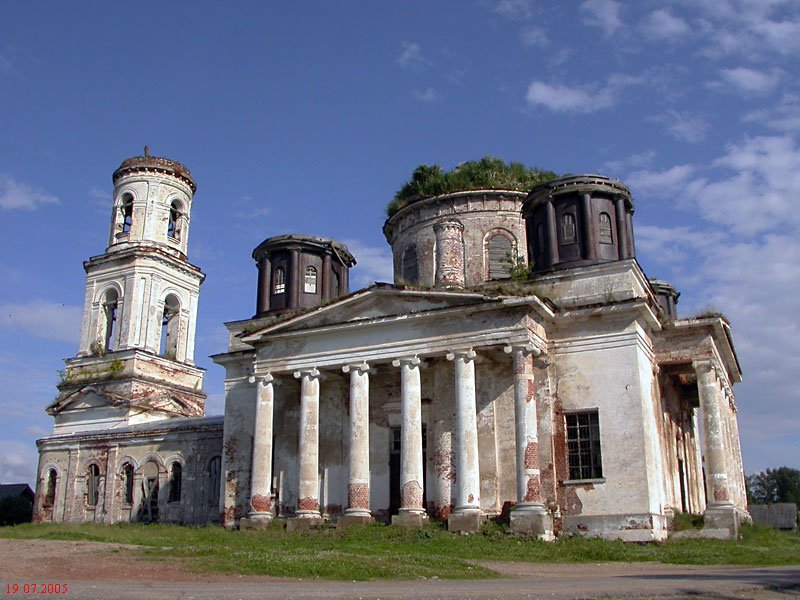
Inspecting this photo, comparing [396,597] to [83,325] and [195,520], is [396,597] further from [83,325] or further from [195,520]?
[83,325]

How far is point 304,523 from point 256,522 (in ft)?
4.94

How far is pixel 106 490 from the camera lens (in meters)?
31.0

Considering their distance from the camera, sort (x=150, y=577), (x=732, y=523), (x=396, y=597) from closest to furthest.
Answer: (x=396, y=597) < (x=150, y=577) < (x=732, y=523)

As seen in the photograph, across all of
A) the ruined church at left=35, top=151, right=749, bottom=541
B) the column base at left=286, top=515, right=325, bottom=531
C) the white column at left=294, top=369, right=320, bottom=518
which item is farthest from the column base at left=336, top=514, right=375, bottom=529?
the white column at left=294, top=369, right=320, bottom=518

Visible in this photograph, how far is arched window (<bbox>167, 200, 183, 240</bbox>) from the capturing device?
116ft

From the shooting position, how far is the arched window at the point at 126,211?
34.6 meters

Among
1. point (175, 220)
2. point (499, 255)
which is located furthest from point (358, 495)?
point (175, 220)

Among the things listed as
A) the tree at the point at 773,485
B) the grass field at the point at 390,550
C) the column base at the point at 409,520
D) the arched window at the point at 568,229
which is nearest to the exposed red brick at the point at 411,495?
the column base at the point at 409,520

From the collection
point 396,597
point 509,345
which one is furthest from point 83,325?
point 396,597

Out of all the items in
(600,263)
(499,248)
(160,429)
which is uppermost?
(499,248)

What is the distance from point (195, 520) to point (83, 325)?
10.7 m

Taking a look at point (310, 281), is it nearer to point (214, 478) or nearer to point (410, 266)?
point (410, 266)

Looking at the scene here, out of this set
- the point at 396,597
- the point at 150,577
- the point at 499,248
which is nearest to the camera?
the point at 396,597

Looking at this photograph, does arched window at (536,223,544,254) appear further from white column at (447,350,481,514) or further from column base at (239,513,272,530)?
column base at (239,513,272,530)
